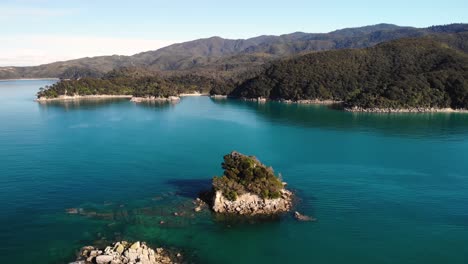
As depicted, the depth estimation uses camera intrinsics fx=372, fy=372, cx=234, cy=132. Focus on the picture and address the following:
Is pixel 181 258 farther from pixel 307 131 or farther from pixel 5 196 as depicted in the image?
pixel 307 131

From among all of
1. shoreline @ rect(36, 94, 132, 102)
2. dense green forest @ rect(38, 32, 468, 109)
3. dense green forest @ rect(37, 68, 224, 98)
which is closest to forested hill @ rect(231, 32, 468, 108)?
dense green forest @ rect(38, 32, 468, 109)

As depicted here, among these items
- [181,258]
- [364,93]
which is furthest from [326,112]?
[181,258]

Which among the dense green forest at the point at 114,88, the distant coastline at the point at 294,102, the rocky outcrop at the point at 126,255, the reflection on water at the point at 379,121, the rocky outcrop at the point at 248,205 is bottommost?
the rocky outcrop at the point at 126,255

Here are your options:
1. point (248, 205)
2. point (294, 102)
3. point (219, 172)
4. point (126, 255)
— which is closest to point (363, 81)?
point (294, 102)

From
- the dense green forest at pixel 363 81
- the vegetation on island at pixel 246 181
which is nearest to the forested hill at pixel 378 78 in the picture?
the dense green forest at pixel 363 81

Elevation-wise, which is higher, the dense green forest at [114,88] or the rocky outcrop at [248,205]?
the dense green forest at [114,88]

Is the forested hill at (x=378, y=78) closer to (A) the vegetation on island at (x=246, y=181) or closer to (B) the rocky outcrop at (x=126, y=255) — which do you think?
(A) the vegetation on island at (x=246, y=181)

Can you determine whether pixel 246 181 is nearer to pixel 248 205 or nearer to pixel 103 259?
pixel 248 205
